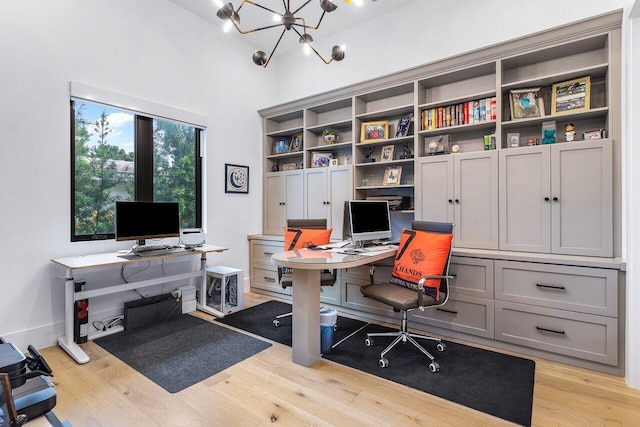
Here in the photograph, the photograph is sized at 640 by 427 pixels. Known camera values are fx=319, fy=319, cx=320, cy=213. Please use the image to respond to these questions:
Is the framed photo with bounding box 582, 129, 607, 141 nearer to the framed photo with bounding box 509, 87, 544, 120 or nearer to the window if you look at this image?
the framed photo with bounding box 509, 87, 544, 120

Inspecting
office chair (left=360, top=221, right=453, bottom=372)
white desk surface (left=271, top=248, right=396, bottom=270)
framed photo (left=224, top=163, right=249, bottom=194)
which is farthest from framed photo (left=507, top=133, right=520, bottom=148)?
framed photo (left=224, top=163, right=249, bottom=194)

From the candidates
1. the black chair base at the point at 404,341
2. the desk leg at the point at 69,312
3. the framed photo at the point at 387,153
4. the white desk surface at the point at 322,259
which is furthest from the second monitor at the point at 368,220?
the desk leg at the point at 69,312

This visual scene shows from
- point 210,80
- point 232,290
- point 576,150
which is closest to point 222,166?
point 210,80

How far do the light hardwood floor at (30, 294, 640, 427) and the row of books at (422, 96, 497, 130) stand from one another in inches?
86.3

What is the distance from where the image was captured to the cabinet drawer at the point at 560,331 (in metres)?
2.29

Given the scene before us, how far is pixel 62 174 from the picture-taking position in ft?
9.49

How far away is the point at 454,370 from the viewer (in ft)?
7.72

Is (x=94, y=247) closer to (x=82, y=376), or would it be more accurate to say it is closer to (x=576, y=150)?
(x=82, y=376)

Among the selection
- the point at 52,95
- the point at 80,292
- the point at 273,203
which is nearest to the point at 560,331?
the point at 273,203

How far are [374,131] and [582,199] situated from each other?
6.95ft

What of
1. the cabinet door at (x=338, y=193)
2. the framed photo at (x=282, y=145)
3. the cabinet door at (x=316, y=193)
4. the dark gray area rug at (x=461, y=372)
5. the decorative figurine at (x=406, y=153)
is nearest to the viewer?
the dark gray area rug at (x=461, y=372)

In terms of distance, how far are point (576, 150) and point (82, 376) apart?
409 centimetres

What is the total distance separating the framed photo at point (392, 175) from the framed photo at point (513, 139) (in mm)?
1111

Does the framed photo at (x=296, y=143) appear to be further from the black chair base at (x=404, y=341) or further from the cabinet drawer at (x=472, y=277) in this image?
the black chair base at (x=404, y=341)
